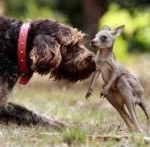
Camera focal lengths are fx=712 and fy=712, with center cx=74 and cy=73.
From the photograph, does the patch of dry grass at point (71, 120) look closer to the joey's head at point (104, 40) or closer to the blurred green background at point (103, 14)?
the blurred green background at point (103, 14)

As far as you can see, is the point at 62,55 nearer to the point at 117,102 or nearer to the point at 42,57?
the point at 42,57

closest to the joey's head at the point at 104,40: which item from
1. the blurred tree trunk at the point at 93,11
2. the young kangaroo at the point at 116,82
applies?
the young kangaroo at the point at 116,82

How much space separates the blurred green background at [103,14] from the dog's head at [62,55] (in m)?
6.60

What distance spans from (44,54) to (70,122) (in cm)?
136

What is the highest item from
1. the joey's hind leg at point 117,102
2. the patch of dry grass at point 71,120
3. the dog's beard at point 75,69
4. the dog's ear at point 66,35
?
the dog's ear at point 66,35

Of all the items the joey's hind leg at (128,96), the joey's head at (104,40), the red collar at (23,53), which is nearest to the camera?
the joey's hind leg at (128,96)

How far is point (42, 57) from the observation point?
9.27 meters

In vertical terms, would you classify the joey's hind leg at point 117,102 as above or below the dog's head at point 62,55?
below

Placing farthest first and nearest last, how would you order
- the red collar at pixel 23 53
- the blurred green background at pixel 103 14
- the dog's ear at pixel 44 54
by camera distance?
the blurred green background at pixel 103 14 < the red collar at pixel 23 53 < the dog's ear at pixel 44 54

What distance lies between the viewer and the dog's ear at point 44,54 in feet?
30.4

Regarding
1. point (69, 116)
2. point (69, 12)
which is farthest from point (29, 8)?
point (69, 116)

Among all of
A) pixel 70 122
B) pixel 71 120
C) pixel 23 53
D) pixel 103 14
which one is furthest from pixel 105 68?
pixel 103 14

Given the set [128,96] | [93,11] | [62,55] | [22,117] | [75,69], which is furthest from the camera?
[93,11]

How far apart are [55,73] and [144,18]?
9671mm
